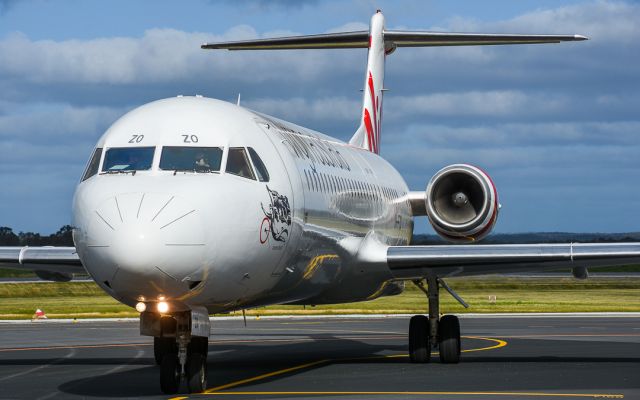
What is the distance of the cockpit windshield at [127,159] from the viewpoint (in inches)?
568

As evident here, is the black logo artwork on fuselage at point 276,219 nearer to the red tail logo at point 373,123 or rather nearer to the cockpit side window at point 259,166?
the cockpit side window at point 259,166

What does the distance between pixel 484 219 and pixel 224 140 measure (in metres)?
8.18

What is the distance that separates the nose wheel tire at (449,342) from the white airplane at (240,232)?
0.08 feet

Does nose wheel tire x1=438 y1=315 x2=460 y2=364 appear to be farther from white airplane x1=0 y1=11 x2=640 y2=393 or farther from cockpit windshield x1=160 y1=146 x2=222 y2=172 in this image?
cockpit windshield x1=160 y1=146 x2=222 y2=172

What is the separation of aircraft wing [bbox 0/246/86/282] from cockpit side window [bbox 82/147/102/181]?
13.0 ft

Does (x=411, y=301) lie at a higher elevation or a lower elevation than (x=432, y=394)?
higher

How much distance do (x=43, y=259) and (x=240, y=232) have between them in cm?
610

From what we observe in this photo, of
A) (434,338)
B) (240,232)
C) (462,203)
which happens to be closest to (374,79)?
(462,203)

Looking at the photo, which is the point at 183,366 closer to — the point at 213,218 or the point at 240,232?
the point at 240,232

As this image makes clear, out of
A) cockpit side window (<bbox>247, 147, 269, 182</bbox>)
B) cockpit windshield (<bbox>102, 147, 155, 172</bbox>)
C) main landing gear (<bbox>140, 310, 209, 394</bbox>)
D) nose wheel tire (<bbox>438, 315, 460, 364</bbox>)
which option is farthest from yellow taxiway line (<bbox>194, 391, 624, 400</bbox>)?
nose wheel tire (<bbox>438, 315, 460, 364</bbox>)

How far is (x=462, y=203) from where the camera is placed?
74.4ft

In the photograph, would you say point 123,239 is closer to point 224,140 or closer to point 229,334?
point 224,140

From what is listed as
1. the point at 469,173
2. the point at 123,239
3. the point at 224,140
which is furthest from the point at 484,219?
the point at 123,239

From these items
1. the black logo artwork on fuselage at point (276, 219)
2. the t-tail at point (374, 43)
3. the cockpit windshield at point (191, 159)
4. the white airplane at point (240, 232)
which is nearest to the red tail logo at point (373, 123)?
the t-tail at point (374, 43)
